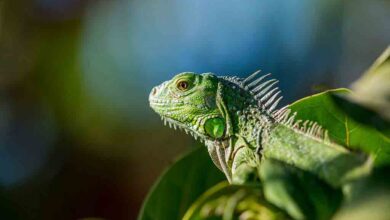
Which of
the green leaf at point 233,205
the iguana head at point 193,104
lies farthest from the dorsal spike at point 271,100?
A: the green leaf at point 233,205

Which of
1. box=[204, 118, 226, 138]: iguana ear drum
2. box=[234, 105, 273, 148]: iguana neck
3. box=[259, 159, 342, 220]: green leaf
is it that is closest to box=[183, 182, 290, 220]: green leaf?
box=[259, 159, 342, 220]: green leaf

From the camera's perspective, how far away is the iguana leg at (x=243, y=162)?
4.21ft

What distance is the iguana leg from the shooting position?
1283 millimetres

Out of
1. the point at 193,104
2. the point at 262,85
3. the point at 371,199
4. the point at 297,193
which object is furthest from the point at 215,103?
the point at 371,199

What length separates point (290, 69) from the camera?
653 cm

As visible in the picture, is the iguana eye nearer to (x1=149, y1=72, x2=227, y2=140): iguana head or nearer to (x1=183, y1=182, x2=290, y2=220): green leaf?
(x1=149, y1=72, x2=227, y2=140): iguana head

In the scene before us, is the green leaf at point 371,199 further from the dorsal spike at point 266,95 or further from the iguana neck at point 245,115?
the dorsal spike at point 266,95

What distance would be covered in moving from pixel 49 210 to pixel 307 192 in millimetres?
5867

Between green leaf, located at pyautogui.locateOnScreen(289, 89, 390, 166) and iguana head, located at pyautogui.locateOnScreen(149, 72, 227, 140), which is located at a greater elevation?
green leaf, located at pyautogui.locateOnScreen(289, 89, 390, 166)

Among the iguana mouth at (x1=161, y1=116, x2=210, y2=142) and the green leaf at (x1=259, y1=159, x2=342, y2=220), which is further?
the iguana mouth at (x1=161, y1=116, x2=210, y2=142)

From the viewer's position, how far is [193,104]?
1.88m

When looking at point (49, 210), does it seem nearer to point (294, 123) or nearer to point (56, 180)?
point (56, 180)

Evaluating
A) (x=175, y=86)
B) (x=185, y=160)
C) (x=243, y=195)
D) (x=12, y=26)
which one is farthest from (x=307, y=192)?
(x=12, y=26)

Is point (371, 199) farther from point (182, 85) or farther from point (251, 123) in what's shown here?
point (182, 85)
